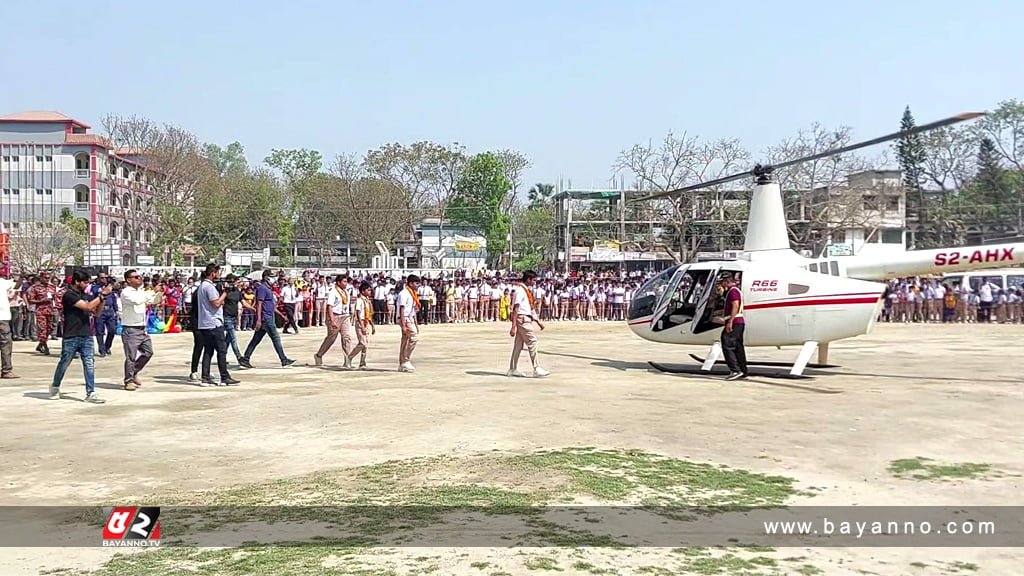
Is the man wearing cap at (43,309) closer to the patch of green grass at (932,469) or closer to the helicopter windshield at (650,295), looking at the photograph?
the helicopter windshield at (650,295)

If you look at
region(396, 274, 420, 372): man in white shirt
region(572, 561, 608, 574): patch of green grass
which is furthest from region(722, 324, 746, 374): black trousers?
region(572, 561, 608, 574): patch of green grass

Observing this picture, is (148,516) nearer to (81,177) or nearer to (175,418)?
(175,418)

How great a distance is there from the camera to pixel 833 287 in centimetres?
1477

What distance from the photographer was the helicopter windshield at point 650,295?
53.6 ft

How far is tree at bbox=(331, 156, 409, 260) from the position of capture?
61938 millimetres

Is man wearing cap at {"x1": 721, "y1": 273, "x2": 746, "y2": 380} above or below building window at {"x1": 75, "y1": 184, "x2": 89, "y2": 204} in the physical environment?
below

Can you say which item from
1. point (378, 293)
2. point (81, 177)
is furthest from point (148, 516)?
point (81, 177)

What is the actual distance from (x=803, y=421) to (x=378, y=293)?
22273mm

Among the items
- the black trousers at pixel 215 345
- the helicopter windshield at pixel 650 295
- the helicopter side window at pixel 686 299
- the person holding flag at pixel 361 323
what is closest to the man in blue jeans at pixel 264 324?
the person holding flag at pixel 361 323

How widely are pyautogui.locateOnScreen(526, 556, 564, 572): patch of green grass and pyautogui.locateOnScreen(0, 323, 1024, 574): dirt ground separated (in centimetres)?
184

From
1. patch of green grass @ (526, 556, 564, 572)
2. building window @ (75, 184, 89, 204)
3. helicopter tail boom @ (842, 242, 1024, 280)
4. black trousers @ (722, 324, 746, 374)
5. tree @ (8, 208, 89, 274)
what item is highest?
building window @ (75, 184, 89, 204)

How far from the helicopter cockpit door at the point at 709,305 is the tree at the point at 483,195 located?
49902 millimetres

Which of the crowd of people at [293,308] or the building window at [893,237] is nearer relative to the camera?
the crowd of people at [293,308]

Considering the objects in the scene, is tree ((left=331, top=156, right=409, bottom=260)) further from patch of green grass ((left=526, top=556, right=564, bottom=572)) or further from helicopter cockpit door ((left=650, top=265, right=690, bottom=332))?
patch of green grass ((left=526, top=556, right=564, bottom=572))
